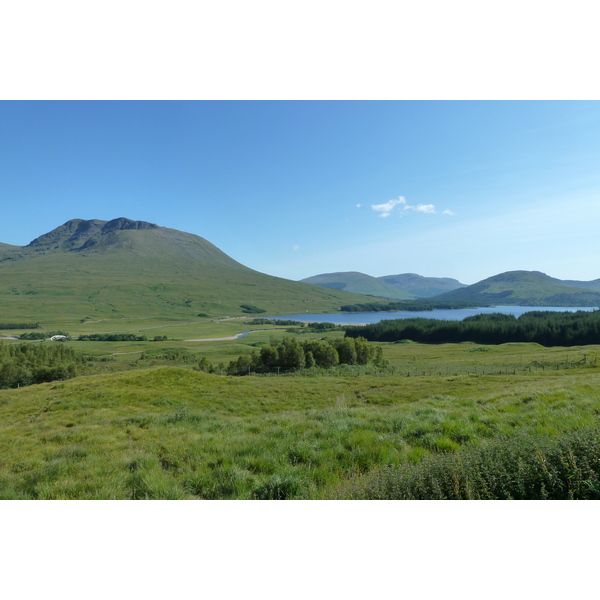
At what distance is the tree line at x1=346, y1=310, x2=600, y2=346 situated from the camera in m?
104

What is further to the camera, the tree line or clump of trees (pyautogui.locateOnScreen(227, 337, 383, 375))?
the tree line

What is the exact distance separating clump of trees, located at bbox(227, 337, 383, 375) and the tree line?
212 ft

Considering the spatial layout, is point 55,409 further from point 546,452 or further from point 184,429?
point 546,452

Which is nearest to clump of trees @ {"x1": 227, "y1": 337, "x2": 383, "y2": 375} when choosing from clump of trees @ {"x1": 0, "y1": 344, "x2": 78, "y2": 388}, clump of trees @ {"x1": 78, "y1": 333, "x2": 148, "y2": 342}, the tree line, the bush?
clump of trees @ {"x1": 0, "y1": 344, "x2": 78, "y2": 388}

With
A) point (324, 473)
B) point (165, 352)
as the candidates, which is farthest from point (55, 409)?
point (165, 352)

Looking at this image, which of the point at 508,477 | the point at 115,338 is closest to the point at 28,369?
the point at 508,477

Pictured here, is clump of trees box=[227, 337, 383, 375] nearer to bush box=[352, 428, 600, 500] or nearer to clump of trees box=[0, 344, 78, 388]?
clump of trees box=[0, 344, 78, 388]

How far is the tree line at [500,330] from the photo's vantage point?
104 meters

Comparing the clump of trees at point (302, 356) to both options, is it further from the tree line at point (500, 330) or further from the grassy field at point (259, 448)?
the tree line at point (500, 330)

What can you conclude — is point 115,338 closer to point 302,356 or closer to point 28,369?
point 28,369

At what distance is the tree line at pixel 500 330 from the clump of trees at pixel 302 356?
212 feet

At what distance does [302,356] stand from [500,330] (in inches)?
3899

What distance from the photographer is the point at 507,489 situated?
4.32m

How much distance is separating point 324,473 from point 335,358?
171 feet
